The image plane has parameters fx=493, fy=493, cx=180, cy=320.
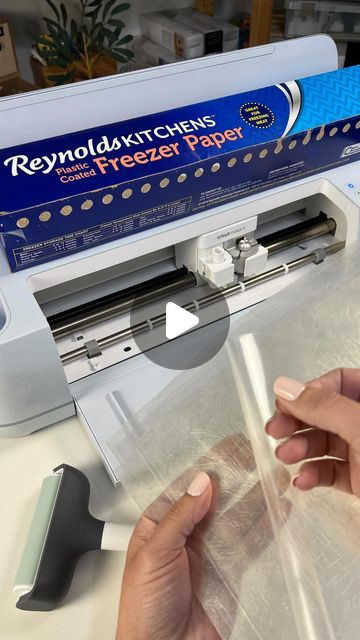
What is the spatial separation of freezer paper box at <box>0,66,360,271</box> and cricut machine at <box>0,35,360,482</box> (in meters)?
0.02

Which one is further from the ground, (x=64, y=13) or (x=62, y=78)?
(x=64, y=13)

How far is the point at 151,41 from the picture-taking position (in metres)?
1.31

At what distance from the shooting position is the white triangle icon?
0.69 m

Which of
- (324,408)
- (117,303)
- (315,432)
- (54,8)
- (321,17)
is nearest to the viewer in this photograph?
(324,408)

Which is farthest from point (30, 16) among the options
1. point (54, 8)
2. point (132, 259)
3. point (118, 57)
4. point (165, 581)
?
point (165, 581)

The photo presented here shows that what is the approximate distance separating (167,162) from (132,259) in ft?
0.51

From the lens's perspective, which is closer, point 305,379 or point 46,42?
point 305,379

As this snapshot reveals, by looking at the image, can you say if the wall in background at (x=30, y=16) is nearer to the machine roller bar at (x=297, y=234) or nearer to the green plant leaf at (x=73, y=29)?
the green plant leaf at (x=73, y=29)

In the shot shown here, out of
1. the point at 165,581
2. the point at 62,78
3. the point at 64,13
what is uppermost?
the point at 64,13

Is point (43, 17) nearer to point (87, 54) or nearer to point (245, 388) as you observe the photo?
point (87, 54)

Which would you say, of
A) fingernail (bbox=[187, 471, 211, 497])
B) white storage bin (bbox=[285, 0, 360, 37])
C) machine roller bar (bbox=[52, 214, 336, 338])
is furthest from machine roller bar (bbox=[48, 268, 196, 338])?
white storage bin (bbox=[285, 0, 360, 37])

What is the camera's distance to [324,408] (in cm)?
39

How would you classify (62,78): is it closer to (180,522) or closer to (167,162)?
(167,162)

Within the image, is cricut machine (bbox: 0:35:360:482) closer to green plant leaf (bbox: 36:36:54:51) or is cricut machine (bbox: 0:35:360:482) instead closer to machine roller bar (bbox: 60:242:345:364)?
machine roller bar (bbox: 60:242:345:364)
